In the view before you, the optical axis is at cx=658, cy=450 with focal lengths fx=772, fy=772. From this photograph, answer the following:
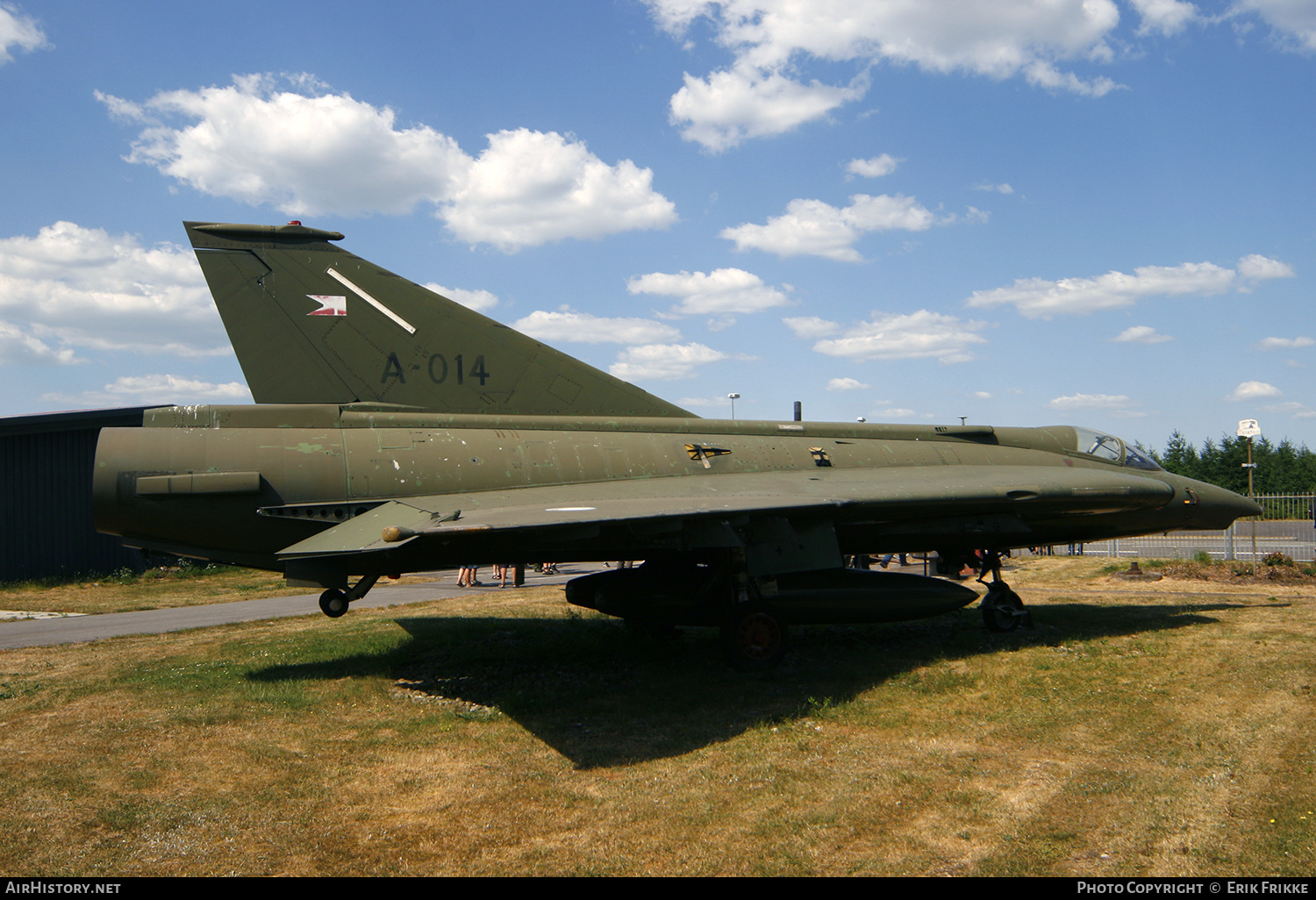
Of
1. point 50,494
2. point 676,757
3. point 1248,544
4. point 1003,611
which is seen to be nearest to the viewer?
point 676,757

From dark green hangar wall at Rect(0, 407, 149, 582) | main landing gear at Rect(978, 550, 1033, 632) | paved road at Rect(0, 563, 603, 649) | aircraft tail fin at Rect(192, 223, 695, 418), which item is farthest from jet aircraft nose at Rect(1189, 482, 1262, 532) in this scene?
dark green hangar wall at Rect(0, 407, 149, 582)

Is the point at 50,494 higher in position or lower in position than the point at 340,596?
higher

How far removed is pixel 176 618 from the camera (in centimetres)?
1581

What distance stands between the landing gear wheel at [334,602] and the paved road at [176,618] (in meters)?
Result: 2.40

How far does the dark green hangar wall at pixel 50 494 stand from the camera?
22.5m

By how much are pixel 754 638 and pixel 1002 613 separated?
4400mm

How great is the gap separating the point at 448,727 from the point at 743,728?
2862mm

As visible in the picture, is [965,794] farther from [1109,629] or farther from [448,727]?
[1109,629]

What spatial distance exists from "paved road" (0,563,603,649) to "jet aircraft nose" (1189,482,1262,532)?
13.7 m

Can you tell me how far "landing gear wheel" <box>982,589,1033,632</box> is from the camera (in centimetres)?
1138

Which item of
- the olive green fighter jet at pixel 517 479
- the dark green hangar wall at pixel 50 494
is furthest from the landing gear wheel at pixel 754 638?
the dark green hangar wall at pixel 50 494

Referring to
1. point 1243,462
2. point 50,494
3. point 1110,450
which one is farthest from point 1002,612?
point 1243,462

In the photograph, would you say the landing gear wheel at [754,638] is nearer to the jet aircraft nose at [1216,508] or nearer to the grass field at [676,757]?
the grass field at [676,757]

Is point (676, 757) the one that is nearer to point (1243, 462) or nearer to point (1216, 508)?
point (1216, 508)
